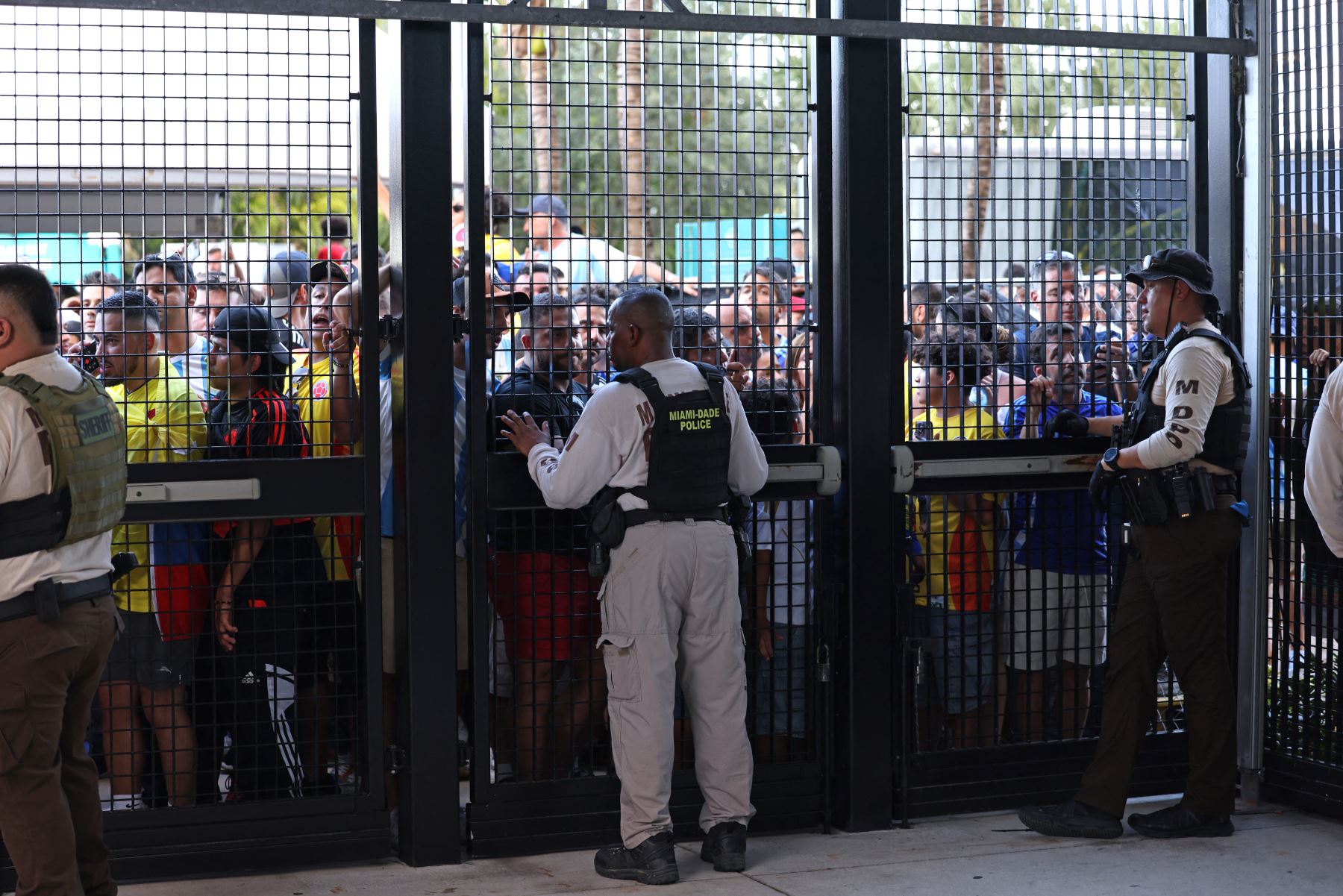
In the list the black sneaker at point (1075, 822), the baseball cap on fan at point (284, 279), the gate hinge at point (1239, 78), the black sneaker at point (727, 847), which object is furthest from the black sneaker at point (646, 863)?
the gate hinge at point (1239, 78)

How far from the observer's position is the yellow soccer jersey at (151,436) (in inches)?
182

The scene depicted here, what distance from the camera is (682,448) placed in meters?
4.66

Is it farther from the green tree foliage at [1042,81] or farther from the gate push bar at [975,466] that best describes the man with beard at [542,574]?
the green tree foliage at [1042,81]

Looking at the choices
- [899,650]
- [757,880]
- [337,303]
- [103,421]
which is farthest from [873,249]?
[103,421]

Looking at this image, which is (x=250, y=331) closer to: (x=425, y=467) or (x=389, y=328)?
(x=389, y=328)

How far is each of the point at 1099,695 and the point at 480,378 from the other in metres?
2.67

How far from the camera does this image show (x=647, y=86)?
196 inches

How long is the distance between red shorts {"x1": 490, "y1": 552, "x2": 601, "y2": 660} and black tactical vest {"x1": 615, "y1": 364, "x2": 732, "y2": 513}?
0.49m

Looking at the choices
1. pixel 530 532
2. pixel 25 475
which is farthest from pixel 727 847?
pixel 25 475

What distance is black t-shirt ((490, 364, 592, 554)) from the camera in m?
4.91

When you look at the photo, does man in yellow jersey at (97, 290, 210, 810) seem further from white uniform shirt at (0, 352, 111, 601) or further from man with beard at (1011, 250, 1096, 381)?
man with beard at (1011, 250, 1096, 381)

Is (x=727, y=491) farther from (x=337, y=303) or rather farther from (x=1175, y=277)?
(x=1175, y=277)

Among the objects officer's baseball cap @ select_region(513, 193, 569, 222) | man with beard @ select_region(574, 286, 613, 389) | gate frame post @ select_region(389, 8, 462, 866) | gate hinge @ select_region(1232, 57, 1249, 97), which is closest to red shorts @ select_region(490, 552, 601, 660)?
gate frame post @ select_region(389, 8, 462, 866)

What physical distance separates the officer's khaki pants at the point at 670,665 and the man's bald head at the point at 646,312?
2.08ft
